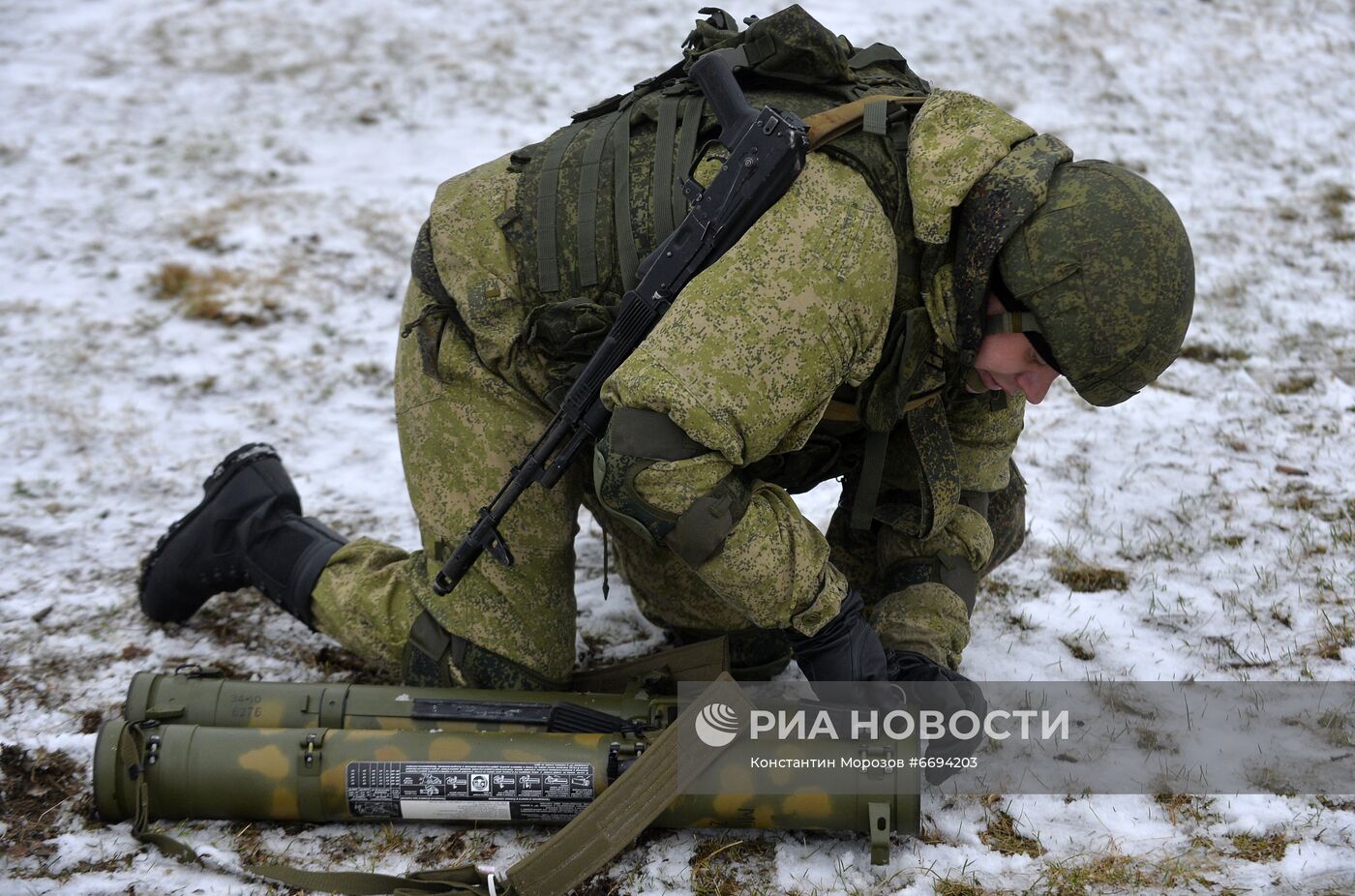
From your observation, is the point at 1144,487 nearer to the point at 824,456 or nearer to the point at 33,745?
the point at 824,456

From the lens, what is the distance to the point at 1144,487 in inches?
198

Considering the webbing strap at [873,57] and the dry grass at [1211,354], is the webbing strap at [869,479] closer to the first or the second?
the webbing strap at [873,57]

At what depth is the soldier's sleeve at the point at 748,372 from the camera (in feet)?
9.48

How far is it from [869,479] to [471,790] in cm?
146

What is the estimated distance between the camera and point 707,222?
3062 millimetres

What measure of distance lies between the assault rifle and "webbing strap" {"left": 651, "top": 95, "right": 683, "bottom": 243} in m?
0.09

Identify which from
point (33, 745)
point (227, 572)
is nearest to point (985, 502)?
point (227, 572)

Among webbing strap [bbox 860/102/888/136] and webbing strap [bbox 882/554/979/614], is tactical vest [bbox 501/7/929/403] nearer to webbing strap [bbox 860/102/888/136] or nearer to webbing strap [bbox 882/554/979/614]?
webbing strap [bbox 860/102/888/136]

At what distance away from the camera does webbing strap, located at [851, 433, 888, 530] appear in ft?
11.7

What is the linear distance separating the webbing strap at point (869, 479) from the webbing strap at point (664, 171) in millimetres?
886

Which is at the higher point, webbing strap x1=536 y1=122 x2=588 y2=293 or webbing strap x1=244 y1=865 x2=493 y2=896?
webbing strap x1=536 y1=122 x2=588 y2=293

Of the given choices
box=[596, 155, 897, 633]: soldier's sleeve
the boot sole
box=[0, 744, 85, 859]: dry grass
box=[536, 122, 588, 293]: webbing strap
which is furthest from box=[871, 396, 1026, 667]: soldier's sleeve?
box=[0, 744, 85, 859]: dry grass

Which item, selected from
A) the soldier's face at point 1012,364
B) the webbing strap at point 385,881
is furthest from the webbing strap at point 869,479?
the webbing strap at point 385,881

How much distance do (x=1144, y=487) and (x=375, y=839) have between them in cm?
341
